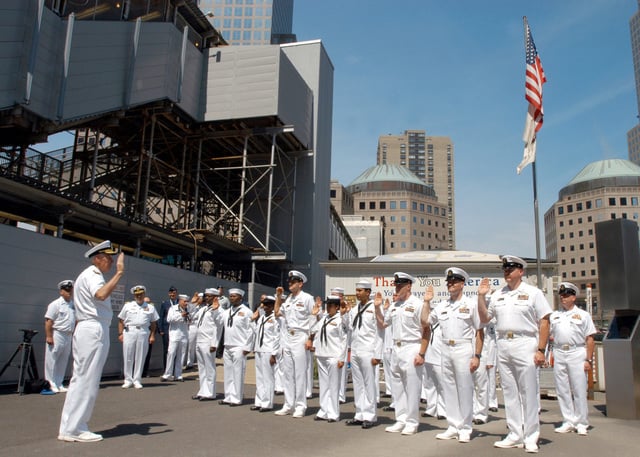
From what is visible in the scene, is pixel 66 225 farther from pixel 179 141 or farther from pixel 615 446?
pixel 615 446

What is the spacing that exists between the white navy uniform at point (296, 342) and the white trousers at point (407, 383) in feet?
5.43

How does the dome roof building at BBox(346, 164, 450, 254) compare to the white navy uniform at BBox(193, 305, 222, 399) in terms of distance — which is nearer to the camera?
the white navy uniform at BBox(193, 305, 222, 399)

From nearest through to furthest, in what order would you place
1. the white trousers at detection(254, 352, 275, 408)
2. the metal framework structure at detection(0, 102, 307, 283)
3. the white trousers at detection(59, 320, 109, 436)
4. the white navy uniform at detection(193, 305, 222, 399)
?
the white trousers at detection(59, 320, 109, 436), the white trousers at detection(254, 352, 275, 408), the white navy uniform at detection(193, 305, 222, 399), the metal framework structure at detection(0, 102, 307, 283)

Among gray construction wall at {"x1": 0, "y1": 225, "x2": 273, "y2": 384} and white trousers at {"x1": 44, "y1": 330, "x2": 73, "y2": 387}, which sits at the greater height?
gray construction wall at {"x1": 0, "y1": 225, "x2": 273, "y2": 384}

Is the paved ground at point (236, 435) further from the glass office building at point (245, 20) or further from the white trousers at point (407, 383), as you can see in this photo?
the glass office building at point (245, 20)

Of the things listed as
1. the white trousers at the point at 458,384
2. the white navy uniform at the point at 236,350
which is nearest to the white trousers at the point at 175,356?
the white navy uniform at the point at 236,350

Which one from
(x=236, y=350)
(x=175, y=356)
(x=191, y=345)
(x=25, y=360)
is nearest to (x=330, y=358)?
(x=236, y=350)

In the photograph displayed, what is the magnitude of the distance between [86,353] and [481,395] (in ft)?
19.6

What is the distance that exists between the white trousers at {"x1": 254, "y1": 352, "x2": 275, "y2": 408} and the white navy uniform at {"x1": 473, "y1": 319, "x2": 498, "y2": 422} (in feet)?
10.5

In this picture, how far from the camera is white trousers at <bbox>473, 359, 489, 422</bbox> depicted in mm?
8548

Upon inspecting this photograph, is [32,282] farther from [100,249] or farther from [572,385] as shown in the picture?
[572,385]

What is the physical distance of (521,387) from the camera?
6293mm

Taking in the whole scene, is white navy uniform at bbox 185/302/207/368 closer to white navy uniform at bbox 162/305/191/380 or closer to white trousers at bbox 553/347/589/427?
white navy uniform at bbox 162/305/191/380

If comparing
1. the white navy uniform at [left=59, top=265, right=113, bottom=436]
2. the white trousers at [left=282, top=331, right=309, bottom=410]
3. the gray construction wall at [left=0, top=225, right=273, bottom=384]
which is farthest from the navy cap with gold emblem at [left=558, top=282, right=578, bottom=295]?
the gray construction wall at [left=0, top=225, right=273, bottom=384]
